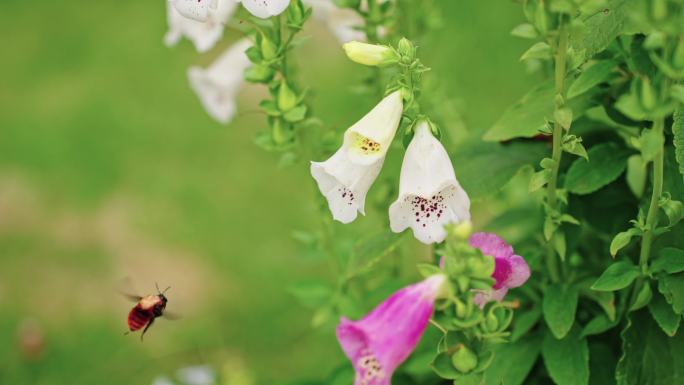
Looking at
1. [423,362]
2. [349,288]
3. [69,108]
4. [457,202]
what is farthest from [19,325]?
[457,202]

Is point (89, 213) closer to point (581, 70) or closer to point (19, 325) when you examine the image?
point (19, 325)

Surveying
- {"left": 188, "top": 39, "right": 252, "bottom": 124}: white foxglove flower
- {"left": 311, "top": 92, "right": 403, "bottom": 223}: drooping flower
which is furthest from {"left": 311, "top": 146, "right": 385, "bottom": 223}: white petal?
{"left": 188, "top": 39, "right": 252, "bottom": 124}: white foxglove flower

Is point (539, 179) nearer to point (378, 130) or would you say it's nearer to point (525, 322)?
point (378, 130)

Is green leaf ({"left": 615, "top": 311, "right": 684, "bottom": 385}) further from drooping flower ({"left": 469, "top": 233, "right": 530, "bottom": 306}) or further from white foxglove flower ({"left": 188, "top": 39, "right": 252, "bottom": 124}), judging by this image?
white foxglove flower ({"left": 188, "top": 39, "right": 252, "bottom": 124})

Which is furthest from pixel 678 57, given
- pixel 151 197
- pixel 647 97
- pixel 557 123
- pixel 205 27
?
pixel 151 197

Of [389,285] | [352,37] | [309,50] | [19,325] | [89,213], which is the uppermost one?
[309,50]
